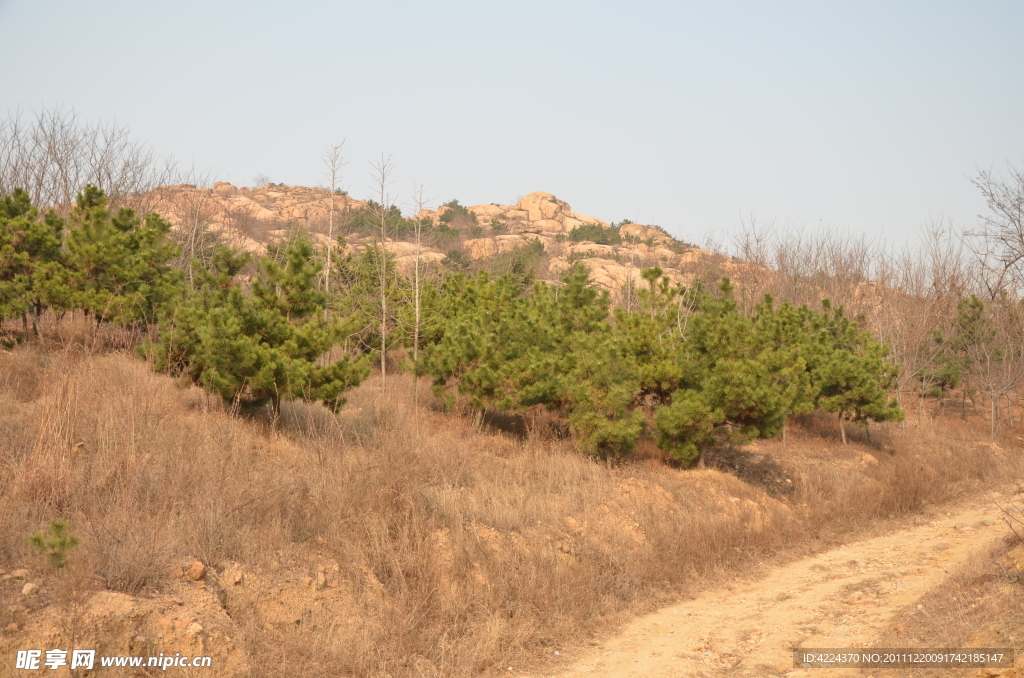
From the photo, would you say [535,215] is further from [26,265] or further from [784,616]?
[784,616]

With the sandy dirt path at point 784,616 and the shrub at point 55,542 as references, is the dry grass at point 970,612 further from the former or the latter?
the shrub at point 55,542

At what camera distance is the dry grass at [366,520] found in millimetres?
6363

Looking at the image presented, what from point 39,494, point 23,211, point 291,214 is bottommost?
point 39,494

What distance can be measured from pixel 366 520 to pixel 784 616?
4.87 metres

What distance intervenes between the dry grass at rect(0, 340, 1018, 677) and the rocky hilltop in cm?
2279

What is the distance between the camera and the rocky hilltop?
140 feet

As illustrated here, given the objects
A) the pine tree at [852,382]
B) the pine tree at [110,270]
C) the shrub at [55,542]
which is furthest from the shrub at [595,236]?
the shrub at [55,542]

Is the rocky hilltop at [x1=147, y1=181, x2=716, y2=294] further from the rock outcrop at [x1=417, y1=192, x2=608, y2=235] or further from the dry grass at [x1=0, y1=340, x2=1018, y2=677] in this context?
the dry grass at [x1=0, y1=340, x2=1018, y2=677]

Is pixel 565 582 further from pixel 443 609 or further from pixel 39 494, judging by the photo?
pixel 39 494

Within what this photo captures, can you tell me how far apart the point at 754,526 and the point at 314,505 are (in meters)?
7.20

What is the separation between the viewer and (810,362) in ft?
61.6

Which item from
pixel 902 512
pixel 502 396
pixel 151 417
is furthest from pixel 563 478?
pixel 902 512

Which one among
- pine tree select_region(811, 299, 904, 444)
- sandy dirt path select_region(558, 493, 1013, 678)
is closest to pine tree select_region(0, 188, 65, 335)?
sandy dirt path select_region(558, 493, 1013, 678)

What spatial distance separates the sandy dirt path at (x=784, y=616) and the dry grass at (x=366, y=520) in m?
0.46
